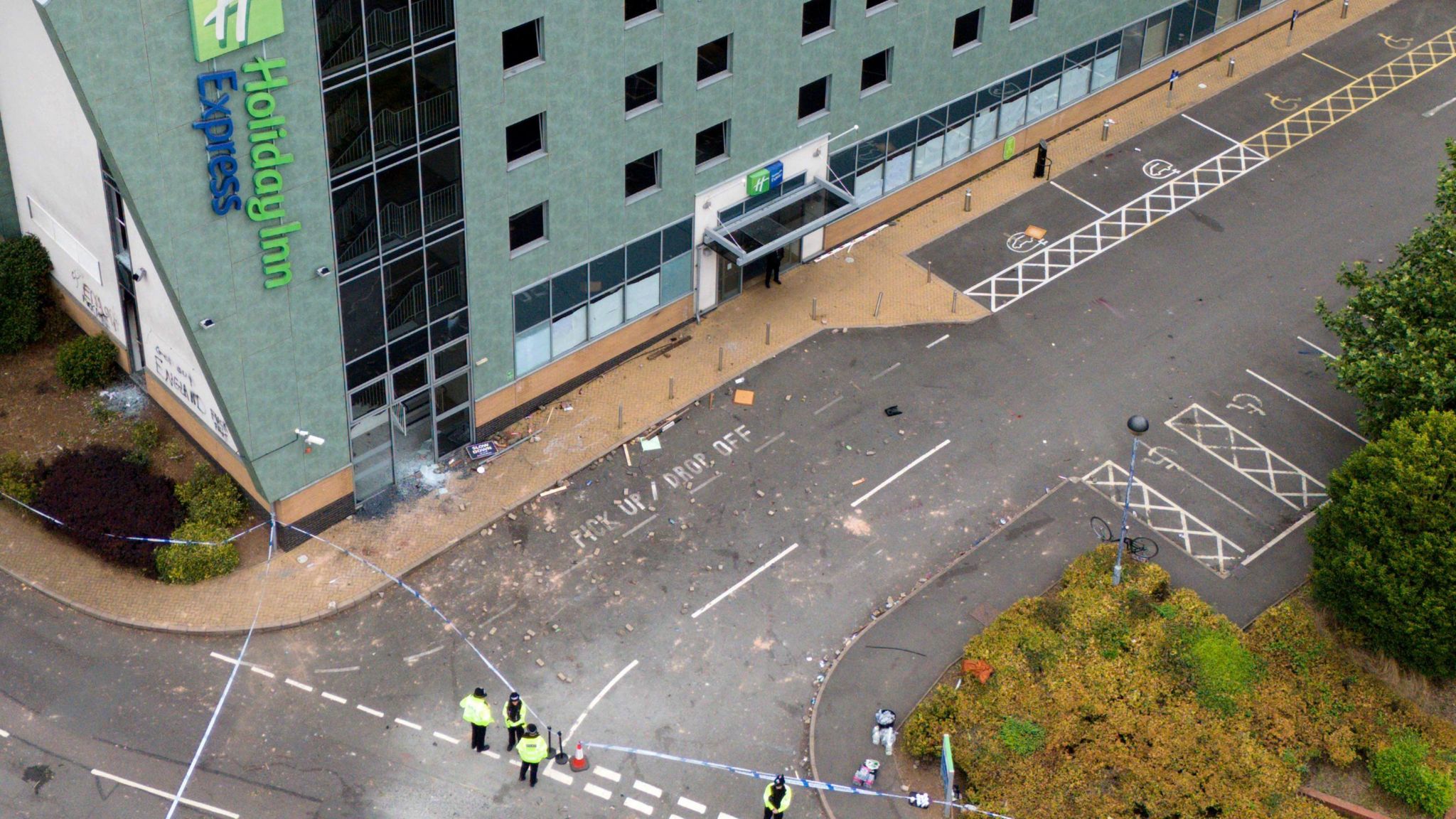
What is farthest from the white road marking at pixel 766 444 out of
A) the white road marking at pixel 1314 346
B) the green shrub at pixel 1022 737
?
the white road marking at pixel 1314 346

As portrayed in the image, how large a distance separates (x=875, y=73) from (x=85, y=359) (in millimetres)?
25555

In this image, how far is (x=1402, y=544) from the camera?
133 ft

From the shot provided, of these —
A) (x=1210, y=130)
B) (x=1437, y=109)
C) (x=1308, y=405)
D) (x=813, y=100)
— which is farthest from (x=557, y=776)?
(x=1437, y=109)

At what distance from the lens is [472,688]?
4234 cm

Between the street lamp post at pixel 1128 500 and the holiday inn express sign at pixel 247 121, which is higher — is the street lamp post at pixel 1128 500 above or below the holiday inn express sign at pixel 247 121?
below

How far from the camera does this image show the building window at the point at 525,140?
44000mm

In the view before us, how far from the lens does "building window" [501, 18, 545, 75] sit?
139 ft

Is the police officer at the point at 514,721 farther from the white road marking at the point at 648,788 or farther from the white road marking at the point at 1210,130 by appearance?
the white road marking at the point at 1210,130

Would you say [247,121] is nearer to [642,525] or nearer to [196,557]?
[196,557]

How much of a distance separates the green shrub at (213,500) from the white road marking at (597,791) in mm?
12597

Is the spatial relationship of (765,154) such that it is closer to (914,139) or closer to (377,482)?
(914,139)

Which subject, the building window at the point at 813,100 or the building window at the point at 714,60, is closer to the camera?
the building window at the point at 714,60

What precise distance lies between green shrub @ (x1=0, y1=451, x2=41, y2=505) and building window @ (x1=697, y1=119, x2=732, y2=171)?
2058cm

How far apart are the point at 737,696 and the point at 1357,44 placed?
41881mm
